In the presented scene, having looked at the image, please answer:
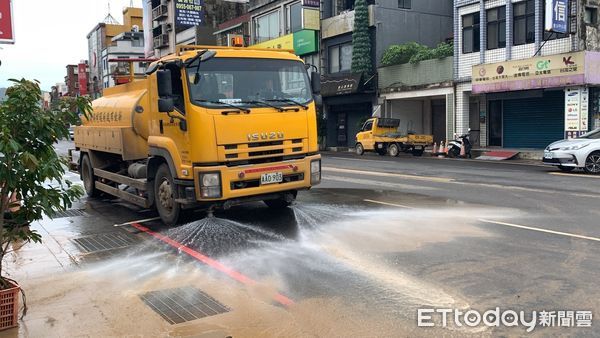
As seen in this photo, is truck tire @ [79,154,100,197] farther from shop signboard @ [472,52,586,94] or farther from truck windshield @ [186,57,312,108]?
shop signboard @ [472,52,586,94]

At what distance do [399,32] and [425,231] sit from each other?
28.4 meters

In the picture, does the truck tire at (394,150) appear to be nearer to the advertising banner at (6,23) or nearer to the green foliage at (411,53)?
the green foliage at (411,53)

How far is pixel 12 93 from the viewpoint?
482 cm

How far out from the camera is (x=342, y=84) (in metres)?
35.1

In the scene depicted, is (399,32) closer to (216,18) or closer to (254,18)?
(254,18)

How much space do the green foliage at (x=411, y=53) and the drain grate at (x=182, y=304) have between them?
26.8m

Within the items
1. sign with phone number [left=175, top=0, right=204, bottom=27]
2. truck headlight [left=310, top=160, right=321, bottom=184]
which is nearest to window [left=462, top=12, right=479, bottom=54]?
truck headlight [left=310, top=160, right=321, bottom=184]

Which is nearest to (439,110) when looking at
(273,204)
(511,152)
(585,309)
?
(511,152)

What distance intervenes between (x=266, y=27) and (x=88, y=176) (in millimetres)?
31523

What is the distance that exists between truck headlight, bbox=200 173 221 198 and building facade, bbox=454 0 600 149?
1941 centimetres

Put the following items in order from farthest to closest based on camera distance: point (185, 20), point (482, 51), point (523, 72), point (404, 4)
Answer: point (185, 20), point (404, 4), point (482, 51), point (523, 72)

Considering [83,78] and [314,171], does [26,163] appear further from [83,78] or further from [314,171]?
[83,78]

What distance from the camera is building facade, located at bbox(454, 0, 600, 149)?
2280 centimetres

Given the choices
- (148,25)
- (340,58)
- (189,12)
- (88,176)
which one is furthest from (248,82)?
(148,25)
